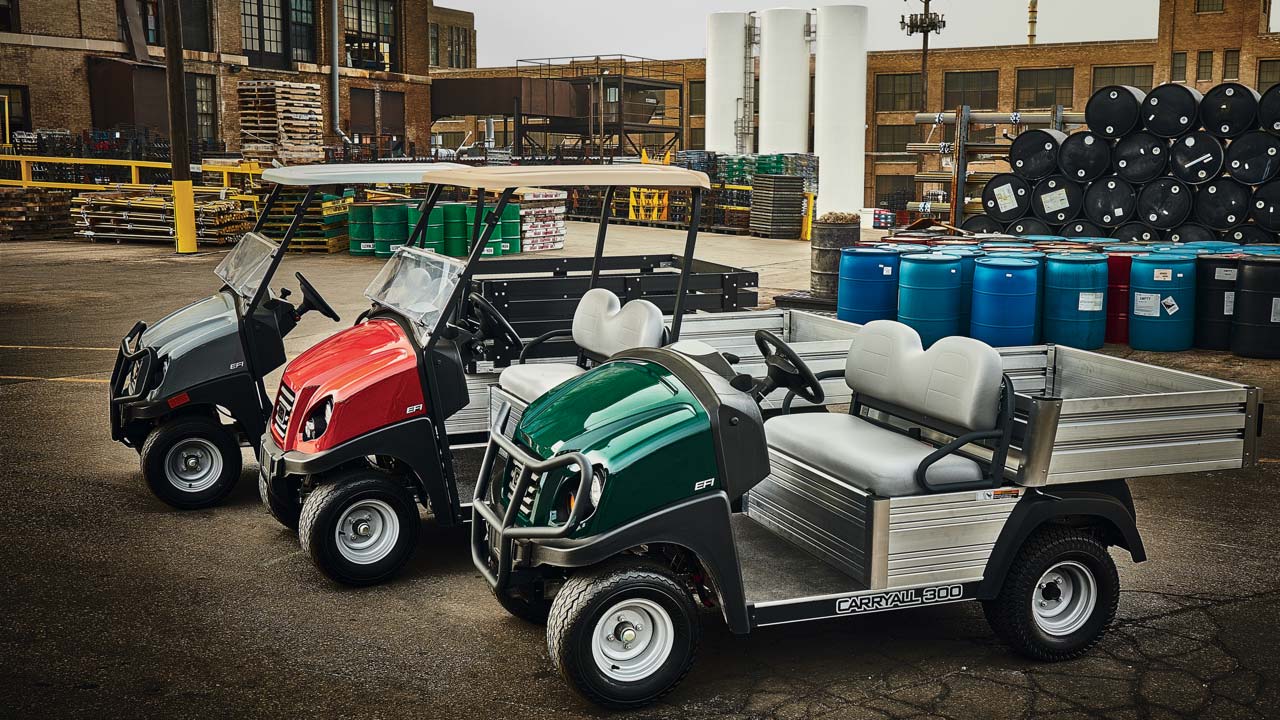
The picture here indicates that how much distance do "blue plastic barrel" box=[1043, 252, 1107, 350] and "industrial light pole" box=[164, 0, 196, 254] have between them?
52.6 feet

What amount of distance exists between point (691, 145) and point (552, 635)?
203 feet

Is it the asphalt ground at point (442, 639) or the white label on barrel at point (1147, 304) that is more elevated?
the white label on barrel at point (1147, 304)

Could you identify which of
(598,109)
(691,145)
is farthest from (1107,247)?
(691,145)

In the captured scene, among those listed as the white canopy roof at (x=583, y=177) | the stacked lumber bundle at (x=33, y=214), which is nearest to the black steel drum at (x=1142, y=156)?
the white canopy roof at (x=583, y=177)

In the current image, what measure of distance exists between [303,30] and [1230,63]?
1516 inches

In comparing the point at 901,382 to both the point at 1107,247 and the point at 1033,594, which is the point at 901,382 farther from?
the point at 1107,247

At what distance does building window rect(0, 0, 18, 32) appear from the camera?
111ft

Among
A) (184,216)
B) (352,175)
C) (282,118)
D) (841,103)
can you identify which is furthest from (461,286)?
(841,103)

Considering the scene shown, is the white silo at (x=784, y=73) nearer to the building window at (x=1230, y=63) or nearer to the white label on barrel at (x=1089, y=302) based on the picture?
the building window at (x=1230, y=63)

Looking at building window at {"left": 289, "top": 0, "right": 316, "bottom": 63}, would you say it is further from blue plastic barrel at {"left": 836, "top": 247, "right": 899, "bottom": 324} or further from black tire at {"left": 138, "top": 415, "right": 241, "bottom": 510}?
black tire at {"left": 138, "top": 415, "right": 241, "bottom": 510}

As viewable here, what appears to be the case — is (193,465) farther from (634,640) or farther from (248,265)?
(634,640)

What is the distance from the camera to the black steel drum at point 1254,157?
1550 cm

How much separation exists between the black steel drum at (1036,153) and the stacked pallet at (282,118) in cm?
1671

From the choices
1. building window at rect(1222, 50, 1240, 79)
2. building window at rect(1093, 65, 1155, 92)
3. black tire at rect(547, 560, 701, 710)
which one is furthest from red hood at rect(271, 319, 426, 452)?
A: building window at rect(1093, 65, 1155, 92)
